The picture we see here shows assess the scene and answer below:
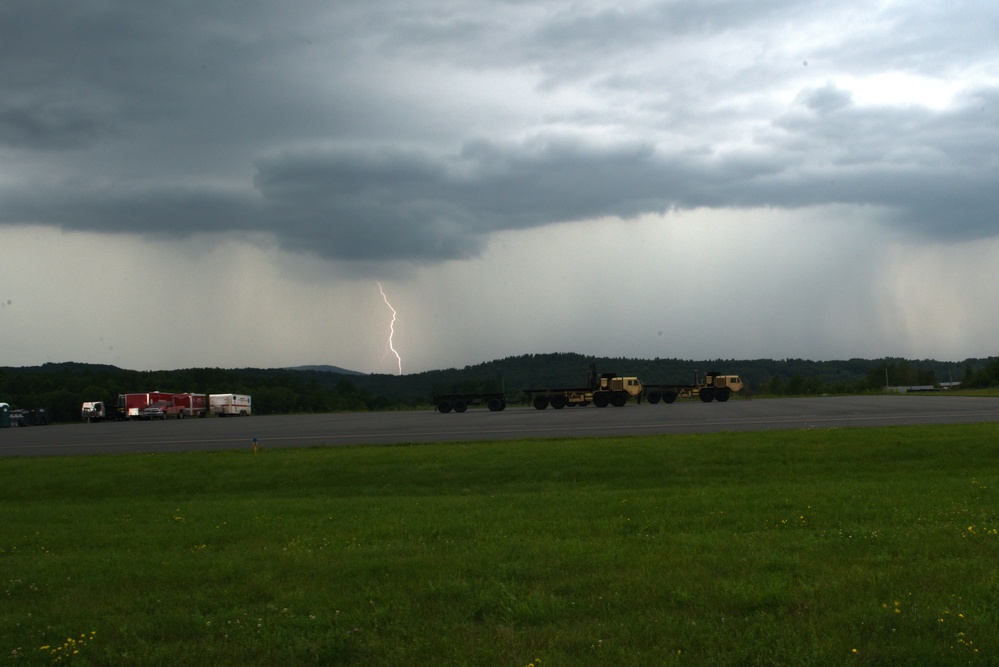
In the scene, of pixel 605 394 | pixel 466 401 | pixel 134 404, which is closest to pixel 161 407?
pixel 134 404

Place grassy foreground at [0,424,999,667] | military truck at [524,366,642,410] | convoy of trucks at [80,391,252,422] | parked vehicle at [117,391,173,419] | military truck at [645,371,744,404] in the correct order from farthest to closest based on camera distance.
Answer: convoy of trucks at [80,391,252,422] < parked vehicle at [117,391,173,419] < military truck at [645,371,744,404] < military truck at [524,366,642,410] < grassy foreground at [0,424,999,667]

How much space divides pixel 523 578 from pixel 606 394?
6181 cm

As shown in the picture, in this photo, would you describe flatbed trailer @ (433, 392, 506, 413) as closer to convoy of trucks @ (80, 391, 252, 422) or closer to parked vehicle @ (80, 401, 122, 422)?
convoy of trucks @ (80, 391, 252, 422)

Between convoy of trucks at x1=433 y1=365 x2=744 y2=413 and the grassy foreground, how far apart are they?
5135cm

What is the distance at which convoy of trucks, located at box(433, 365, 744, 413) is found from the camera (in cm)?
7031

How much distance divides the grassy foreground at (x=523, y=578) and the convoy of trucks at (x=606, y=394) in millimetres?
51350

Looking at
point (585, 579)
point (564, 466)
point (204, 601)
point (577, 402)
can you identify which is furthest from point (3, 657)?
point (577, 402)

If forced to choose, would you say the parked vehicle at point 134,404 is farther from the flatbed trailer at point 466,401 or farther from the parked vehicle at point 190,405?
the flatbed trailer at point 466,401

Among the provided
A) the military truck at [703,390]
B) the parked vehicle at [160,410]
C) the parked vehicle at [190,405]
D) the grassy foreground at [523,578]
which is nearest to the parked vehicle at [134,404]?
the parked vehicle at [160,410]

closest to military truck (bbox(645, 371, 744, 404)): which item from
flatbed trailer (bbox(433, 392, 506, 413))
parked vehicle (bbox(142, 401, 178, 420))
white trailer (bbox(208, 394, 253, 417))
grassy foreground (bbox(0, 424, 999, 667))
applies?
flatbed trailer (bbox(433, 392, 506, 413))

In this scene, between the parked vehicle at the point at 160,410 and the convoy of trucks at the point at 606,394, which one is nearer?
the convoy of trucks at the point at 606,394

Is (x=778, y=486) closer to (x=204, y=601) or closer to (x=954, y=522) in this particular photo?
(x=954, y=522)

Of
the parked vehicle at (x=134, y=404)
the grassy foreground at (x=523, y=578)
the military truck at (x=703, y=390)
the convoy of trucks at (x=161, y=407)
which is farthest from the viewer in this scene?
the convoy of trucks at (x=161, y=407)

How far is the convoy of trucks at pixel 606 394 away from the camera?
70312mm
